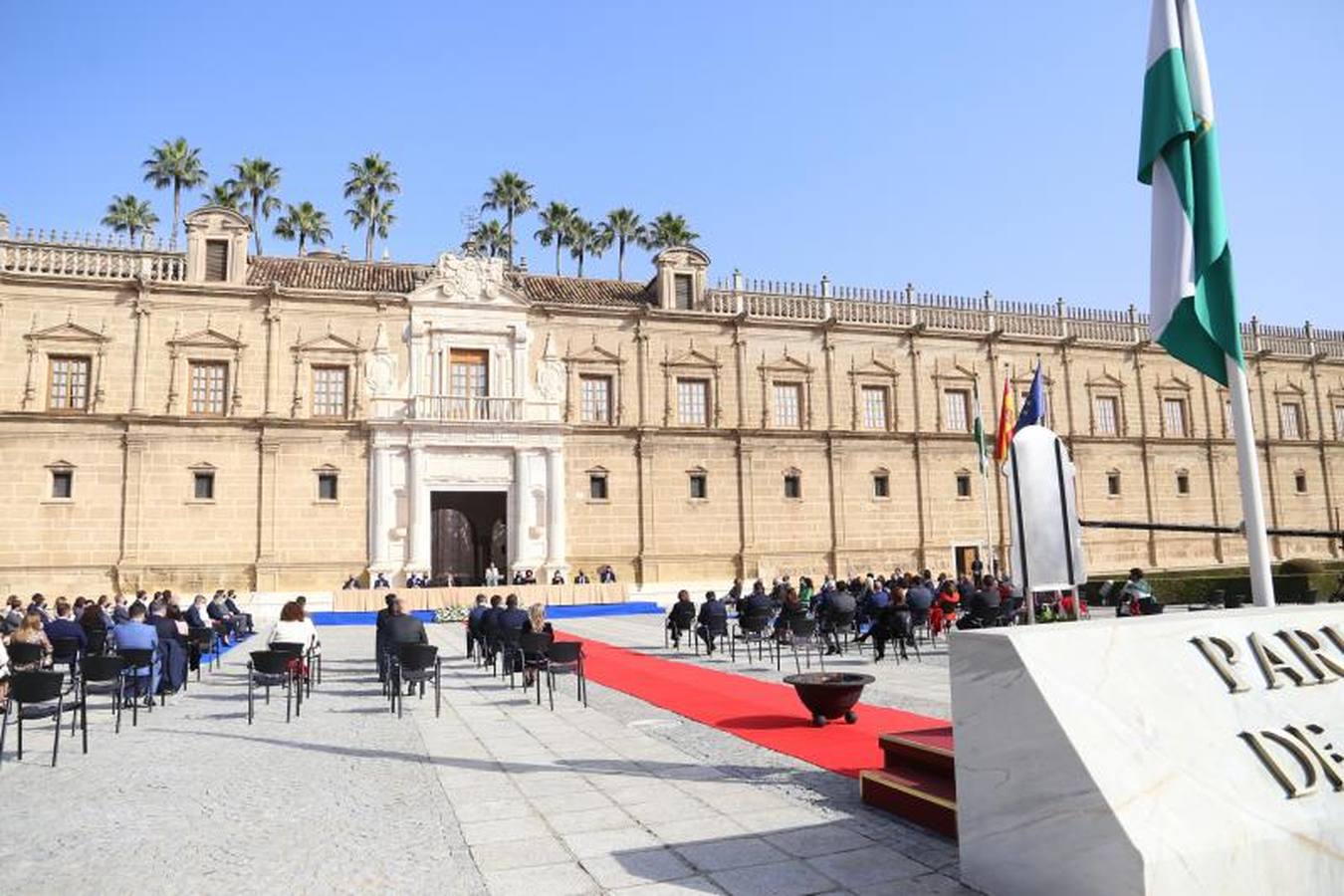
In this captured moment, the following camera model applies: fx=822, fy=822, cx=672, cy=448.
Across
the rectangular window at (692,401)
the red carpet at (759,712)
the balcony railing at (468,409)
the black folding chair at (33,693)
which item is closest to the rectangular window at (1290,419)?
the rectangular window at (692,401)

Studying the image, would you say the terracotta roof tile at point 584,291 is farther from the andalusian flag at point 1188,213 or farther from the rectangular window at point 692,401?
the andalusian flag at point 1188,213

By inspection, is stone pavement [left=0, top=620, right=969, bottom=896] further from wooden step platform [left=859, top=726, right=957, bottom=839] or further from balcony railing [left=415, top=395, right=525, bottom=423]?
balcony railing [left=415, top=395, right=525, bottom=423]

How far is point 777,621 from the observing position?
42.5 feet

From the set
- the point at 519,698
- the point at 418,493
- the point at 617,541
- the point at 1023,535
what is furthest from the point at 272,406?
the point at 1023,535

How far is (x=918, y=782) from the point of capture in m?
5.12

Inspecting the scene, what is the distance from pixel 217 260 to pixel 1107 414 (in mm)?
33547

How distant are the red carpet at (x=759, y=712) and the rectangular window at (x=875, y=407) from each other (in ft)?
64.9

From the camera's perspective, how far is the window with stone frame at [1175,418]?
3491 cm

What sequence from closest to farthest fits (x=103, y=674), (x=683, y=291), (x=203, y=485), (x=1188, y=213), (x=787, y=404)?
(x=1188, y=213), (x=103, y=674), (x=203, y=485), (x=683, y=291), (x=787, y=404)

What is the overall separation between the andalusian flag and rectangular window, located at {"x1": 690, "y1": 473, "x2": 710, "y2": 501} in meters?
22.9

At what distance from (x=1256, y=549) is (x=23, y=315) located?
29.5 metres

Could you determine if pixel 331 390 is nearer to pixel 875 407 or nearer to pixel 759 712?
pixel 875 407

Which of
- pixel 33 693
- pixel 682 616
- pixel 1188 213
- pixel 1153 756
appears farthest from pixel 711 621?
pixel 1153 756

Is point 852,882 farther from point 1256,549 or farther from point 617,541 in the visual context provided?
point 617,541
